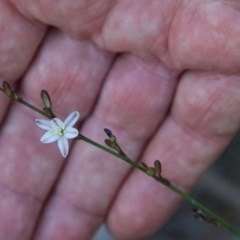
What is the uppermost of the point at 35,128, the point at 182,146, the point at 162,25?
the point at 162,25

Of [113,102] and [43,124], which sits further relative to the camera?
[113,102]

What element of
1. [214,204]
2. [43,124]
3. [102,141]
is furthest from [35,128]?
[214,204]

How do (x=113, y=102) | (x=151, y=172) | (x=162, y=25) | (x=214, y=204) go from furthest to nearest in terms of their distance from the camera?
(x=214, y=204) → (x=113, y=102) → (x=162, y=25) → (x=151, y=172)

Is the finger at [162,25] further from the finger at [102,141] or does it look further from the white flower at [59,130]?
the white flower at [59,130]

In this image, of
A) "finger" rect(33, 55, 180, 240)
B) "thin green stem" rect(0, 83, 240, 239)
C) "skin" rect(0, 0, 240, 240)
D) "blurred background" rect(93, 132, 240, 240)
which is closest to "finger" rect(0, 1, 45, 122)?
"skin" rect(0, 0, 240, 240)

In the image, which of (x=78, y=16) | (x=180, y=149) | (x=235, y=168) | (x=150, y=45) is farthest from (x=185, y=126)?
(x=235, y=168)

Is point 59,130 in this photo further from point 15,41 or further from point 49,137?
point 15,41

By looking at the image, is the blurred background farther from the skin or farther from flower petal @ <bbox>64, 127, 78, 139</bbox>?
flower petal @ <bbox>64, 127, 78, 139</bbox>

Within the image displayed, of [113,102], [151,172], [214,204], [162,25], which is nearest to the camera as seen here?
[151,172]
